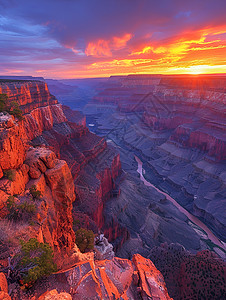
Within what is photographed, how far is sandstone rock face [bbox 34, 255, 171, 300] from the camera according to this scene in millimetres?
8844

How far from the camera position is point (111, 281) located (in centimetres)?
1119

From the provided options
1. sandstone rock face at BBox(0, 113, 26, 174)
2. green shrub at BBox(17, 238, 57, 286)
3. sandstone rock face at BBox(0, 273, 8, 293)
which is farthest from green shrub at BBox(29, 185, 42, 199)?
sandstone rock face at BBox(0, 273, 8, 293)

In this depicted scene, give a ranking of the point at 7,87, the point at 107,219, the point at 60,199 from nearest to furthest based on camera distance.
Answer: the point at 60,199
the point at 107,219
the point at 7,87

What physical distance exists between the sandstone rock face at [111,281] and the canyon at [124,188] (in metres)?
0.06

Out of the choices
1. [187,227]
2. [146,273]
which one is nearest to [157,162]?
[187,227]

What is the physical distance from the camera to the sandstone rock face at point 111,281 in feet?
29.0

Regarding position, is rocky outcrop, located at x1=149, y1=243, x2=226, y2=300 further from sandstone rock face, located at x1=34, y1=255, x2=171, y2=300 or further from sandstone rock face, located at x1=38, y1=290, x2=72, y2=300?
sandstone rock face, located at x1=38, y1=290, x2=72, y2=300

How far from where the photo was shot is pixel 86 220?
25297 mm

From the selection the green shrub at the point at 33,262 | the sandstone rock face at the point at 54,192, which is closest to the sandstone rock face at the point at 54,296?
the green shrub at the point at 33,262

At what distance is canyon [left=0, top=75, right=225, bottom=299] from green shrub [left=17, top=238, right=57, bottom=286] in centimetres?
56

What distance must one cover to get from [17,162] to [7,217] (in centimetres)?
361

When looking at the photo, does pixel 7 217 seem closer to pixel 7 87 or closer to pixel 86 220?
pixel 86 220

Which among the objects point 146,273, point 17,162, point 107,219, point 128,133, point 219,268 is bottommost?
point 128,133

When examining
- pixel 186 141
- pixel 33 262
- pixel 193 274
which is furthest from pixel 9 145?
pixel 186 141
